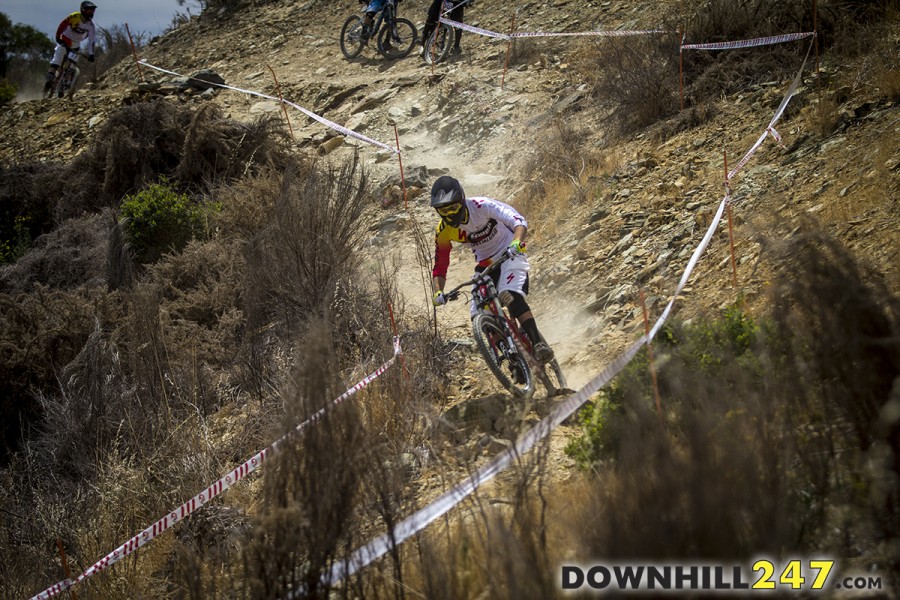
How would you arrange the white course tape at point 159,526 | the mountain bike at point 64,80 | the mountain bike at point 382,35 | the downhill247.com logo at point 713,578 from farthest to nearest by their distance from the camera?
the mountain bike at point 64,80, the mountain bike at point 382,35, the white course tape at point 159,526, the downhill247.com logo at point 713,578

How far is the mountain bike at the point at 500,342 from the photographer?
18.5 ft

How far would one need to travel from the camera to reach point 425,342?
717 centimetres

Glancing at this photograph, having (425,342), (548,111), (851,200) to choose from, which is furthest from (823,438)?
(548,111)

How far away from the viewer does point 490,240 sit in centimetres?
639

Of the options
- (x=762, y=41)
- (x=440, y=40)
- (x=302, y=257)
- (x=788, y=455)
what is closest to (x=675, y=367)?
(x=788, y=455)

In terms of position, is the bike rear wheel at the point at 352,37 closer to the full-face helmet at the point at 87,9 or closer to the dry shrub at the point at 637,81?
the full-face helmet at the point at 87,9

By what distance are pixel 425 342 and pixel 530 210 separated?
3965mm

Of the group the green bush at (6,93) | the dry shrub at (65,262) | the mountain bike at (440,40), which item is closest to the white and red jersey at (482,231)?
the dry shrub at (65,262)

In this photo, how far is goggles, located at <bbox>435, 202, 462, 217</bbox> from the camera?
5.98m

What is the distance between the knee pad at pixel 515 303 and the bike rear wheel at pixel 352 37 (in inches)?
501

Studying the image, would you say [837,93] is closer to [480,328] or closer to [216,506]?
[480,328]

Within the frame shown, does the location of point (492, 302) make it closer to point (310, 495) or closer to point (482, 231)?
point (482, 231)

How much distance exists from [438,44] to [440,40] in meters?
0.10

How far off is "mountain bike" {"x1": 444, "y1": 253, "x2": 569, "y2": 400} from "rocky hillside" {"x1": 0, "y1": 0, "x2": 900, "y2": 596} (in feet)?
1.21
